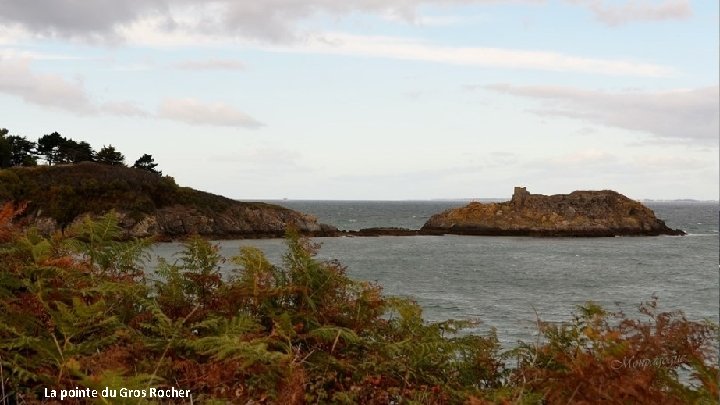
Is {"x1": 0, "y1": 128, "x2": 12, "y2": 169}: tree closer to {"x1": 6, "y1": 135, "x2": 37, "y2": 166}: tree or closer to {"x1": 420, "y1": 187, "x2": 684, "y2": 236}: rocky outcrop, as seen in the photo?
{"x1": 6, "y1": 135, "x2": 37, "y2": 166}: tree

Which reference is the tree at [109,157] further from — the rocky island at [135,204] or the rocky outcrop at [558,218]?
the rocky outcrop at [558,218]

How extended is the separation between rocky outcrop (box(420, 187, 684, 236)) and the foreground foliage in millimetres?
92004

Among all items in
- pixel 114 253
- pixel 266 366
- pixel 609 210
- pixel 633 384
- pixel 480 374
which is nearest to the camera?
pixel 633 384

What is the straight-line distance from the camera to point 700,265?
5688cm

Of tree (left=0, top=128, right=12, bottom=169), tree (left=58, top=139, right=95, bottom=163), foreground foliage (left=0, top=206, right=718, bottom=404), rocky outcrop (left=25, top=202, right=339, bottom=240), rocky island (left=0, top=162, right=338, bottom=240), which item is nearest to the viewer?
foreground foliage (left=0, top=206, right=718, bottom=404)

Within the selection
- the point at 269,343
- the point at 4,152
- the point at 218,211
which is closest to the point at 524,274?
the point at 269,343

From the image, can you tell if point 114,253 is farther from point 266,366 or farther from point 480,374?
point 480,374

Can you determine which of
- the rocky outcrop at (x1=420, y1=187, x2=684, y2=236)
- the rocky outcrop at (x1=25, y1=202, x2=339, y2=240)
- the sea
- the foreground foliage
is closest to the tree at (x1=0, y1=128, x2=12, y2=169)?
the rocky outcrop at (x1=25, y1=202, x2=339, y2=240)

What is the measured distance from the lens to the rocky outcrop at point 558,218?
9931 cm

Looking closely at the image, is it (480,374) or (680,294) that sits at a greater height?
(480,374)

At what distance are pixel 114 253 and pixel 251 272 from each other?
179 centimetres

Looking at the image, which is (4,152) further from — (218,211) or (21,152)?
(218,211)

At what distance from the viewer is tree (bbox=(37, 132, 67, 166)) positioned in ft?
294

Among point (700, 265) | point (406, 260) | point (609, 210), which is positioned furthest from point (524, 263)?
point (609, 210)
